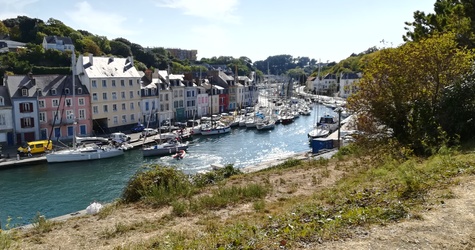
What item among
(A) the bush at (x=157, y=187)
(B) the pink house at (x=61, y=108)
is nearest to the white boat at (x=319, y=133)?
(B) the pink house at (x=61, y=108)

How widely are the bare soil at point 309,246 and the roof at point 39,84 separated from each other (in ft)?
105

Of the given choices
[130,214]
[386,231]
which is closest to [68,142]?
[130,214]

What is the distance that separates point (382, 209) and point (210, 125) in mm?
44463

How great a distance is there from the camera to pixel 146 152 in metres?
36.9

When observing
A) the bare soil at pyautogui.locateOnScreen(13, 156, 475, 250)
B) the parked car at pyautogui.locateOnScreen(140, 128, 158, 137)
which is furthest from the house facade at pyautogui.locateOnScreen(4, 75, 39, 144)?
the bare soil at pyautogui.locateOnScreen(13, 156, 475, 250)

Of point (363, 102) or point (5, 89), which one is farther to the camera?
point (5, 89)

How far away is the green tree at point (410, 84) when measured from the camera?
14.6m

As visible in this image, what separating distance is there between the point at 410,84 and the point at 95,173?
1026 inches

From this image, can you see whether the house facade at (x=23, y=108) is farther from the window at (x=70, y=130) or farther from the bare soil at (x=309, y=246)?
the bare soil at (x=309, y=246)

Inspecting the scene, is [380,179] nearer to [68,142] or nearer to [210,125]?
[68,142]

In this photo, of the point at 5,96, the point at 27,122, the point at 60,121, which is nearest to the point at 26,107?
the point at 27,122

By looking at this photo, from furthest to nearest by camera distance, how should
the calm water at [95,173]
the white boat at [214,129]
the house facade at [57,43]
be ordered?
1. the house facade at [57,43]
2. the white boat at [214,129]
3. the calm water at [95,173]

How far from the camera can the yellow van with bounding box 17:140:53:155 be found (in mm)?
34028

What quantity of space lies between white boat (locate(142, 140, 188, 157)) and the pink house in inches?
309
